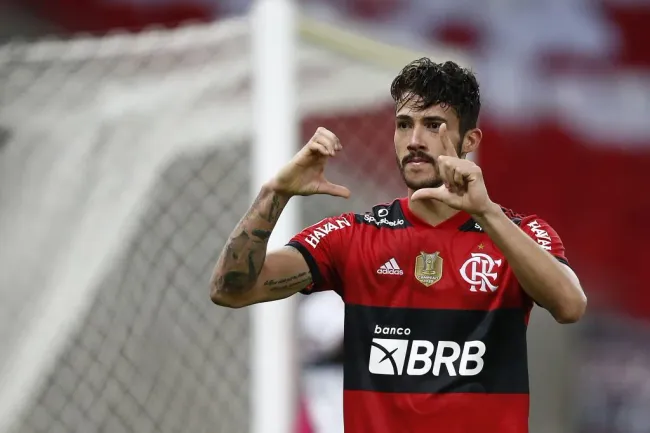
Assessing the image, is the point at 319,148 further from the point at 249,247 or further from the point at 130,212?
the point at 130,212

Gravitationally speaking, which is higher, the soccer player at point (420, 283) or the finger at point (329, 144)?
the finger at point (329, 144)

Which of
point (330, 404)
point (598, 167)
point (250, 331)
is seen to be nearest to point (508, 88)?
point (598, 167)

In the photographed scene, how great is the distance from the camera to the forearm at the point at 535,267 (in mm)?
2266

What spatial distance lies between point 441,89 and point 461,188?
328 millimetres

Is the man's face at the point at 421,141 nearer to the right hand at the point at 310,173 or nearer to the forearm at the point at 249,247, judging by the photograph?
the right hand at the point at 310,173

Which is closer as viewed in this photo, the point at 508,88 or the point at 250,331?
the point at 250,331

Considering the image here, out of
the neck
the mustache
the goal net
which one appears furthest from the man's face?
the goal net

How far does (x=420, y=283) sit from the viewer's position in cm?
253

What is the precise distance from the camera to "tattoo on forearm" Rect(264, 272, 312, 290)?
256 cm

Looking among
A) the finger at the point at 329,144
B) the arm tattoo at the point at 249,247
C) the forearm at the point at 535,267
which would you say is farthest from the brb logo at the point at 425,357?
the finger at the point at 329,144

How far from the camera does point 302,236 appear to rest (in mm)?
2646

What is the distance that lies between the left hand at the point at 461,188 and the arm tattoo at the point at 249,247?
0.38m

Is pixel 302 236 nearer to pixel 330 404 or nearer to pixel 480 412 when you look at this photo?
pixel 480 412

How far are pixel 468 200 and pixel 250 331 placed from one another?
4.46 ft
